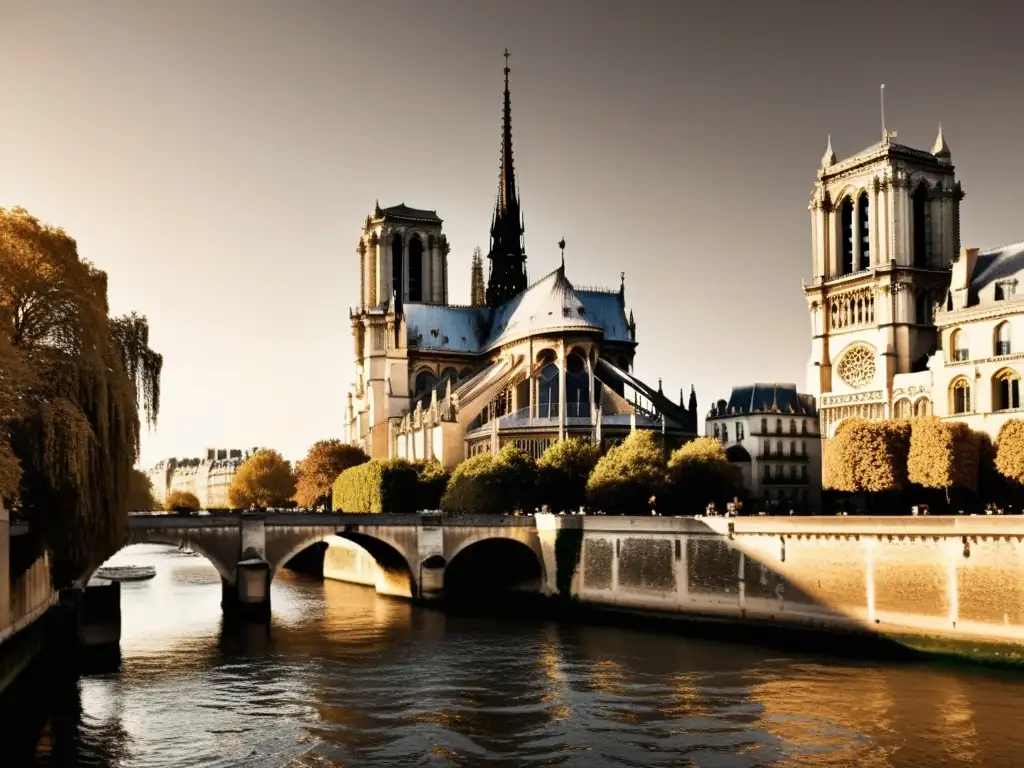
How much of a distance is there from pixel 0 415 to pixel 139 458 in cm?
872

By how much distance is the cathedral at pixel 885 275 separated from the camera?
2852 inches

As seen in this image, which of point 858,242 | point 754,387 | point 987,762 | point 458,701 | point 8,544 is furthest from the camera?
point 858,242

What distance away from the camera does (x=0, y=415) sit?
1005 inches

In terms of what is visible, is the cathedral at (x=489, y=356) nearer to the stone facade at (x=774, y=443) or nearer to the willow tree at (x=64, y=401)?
the stone facade at (x=774, y=443)

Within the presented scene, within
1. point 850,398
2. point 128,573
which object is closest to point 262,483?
point 128,573

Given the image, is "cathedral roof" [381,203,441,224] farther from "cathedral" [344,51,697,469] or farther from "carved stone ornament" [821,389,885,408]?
"carved stone ornament" [821,389,885,408]

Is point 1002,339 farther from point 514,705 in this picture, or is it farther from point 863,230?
point 514,705

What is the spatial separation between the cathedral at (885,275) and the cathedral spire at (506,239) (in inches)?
1373

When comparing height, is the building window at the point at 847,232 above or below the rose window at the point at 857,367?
above

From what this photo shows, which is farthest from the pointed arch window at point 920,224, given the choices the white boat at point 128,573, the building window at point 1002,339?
the white boat at point 128,573

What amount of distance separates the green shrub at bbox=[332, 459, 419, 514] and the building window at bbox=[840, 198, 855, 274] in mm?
34023

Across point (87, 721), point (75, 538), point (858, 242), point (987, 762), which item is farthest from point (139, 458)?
point (858, 242)

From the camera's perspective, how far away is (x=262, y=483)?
404 feet

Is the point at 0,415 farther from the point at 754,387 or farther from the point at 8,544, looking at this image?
the point at 754,387
